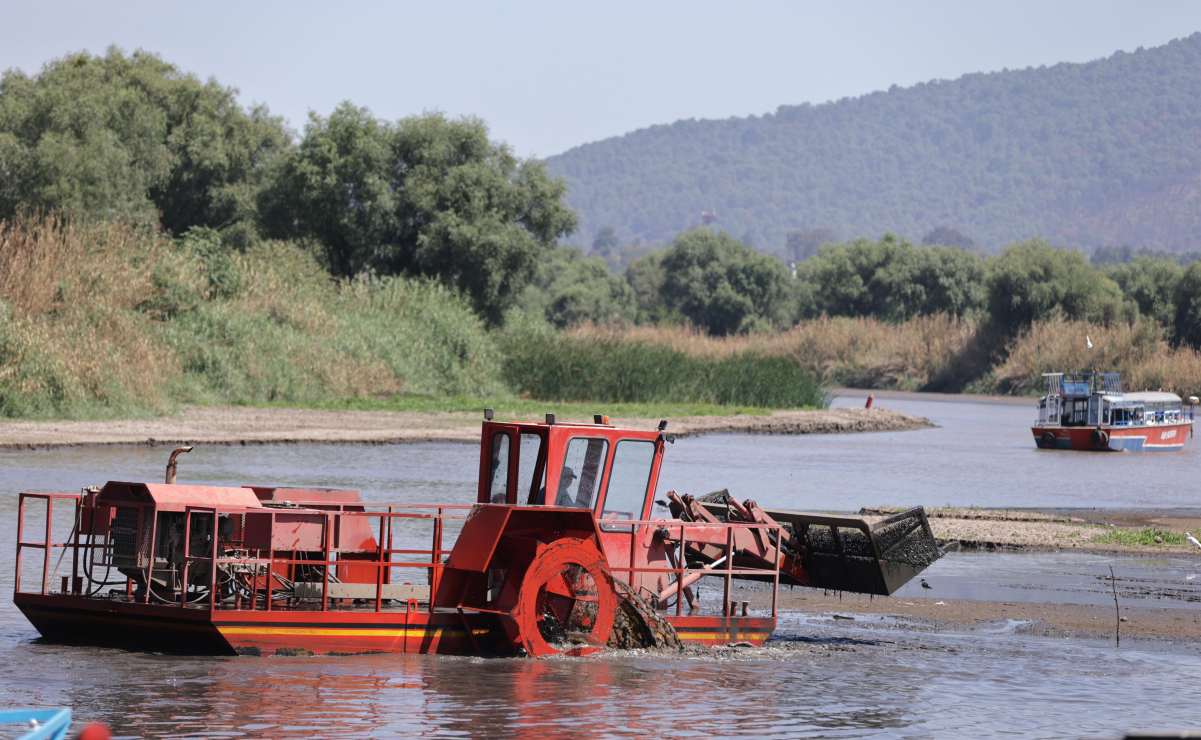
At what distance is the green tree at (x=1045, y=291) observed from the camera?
340ft

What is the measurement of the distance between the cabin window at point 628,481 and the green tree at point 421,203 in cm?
5289

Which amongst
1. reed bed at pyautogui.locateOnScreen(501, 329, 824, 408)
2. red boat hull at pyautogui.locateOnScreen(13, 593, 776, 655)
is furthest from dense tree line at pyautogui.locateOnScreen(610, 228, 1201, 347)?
red boat hull at pyautogui.locateOnScreen(13, 593, 776, 655)

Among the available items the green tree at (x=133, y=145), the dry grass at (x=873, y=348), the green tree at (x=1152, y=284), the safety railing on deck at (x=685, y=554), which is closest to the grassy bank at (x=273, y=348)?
the green tree at (x=133, y=145)

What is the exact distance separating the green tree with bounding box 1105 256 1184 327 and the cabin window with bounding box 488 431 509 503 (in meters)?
91.4

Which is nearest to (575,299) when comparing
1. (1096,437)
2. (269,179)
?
(269,179)

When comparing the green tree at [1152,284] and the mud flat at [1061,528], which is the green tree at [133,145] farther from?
the green tree at [1152,284]

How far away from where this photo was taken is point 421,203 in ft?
228

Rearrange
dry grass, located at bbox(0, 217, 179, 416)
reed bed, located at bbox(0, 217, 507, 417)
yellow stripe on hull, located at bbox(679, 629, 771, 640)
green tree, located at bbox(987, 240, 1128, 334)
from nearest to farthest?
yellow stripe on hull, located at bbox(679, 629, 771, 640), dry grass, located at bbox(0, 217, 179, 416), reed bed, located at bbox(0, 217, 507, 417), green tree, located at bbox(987, 240, 1128, 334)

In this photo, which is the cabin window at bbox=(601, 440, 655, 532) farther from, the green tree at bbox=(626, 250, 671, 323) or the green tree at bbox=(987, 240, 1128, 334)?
the green tree at bbox=(626, 250, 671, 323)

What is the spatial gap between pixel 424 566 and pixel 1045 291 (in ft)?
307

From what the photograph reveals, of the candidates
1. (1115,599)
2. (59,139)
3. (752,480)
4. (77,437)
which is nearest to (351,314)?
(59,139)

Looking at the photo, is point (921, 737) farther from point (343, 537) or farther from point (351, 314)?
point (351, 314)

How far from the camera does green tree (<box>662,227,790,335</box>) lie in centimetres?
13538

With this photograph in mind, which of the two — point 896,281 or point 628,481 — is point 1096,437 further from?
point 896,281
